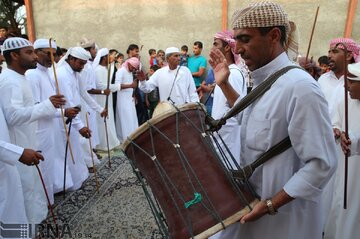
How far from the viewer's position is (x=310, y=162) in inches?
55.6

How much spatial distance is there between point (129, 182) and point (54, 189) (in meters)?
1.13

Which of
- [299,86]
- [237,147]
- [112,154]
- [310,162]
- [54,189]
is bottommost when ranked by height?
[112,154]

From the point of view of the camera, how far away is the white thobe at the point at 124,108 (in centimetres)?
688

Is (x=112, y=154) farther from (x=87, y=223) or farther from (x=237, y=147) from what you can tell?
(x=237, y=147)

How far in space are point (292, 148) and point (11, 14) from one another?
21.3 metres

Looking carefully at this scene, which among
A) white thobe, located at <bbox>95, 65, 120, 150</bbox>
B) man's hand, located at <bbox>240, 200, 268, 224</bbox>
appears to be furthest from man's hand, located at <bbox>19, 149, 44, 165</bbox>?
white thobe, located at <bbox>95, 65, 120, 150</bbox>

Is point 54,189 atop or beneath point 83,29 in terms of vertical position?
beneath

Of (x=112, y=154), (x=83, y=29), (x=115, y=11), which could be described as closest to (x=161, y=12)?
(x=115, y=11)

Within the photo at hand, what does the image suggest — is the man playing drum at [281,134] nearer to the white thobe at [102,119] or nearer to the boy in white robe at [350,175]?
the boy in white robe at [350,175]

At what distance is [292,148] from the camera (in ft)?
5.03

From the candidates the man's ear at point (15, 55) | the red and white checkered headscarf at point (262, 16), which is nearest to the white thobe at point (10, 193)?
the man's ear at point (15, 55)

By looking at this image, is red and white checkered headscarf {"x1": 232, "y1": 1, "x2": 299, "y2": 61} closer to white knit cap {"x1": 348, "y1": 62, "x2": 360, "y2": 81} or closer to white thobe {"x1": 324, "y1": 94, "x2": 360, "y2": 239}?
white knit cap {"x1": 348, "y1": 62, "x2": 360, "y2": 81}

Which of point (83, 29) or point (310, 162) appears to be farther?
point (83, 29)

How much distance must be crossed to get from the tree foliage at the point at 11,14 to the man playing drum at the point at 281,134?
65.2ft
